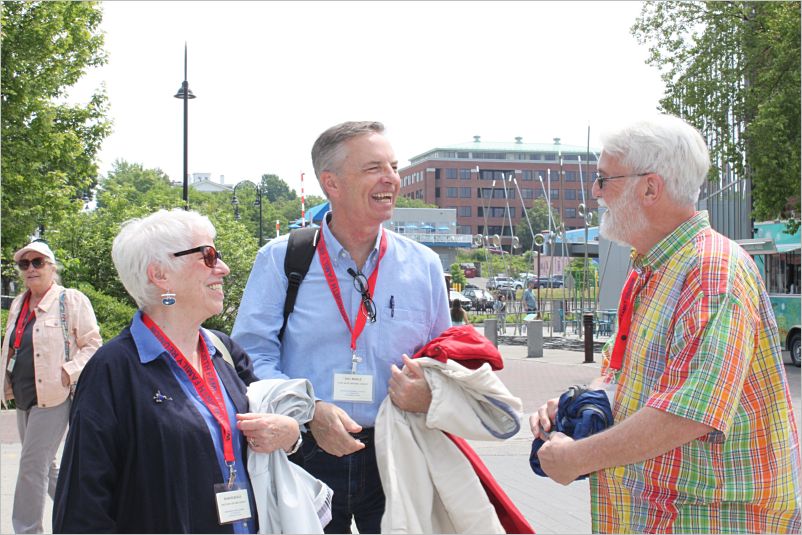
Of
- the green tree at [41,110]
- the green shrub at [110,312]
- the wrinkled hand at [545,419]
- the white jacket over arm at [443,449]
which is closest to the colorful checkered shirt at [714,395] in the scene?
the wrinkled hand at [545,419]

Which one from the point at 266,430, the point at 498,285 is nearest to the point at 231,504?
the point at 266,430

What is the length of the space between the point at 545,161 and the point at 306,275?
14695 centimetres

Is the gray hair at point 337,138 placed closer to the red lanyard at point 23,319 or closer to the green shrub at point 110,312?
the red lanyard at point 23,319

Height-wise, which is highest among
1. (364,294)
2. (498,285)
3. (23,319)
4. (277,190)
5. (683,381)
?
(277,190)

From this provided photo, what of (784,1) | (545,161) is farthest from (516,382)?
(545,161)

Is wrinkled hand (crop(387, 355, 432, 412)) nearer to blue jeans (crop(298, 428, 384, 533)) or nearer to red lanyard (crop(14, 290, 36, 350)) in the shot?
blue jeans (crop(298, 428, 384, 533))

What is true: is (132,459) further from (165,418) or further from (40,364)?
(40,364)

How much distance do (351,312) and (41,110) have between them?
1772 cm

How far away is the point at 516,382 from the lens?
16562 mm

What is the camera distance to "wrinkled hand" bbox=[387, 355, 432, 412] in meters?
3.05

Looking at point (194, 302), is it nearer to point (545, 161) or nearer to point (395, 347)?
point (395, 347)

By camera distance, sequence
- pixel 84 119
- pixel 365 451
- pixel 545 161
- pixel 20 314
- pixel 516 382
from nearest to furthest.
Answer: pixel 365 451, pixel 20 314, pixel 516 382, pixel 84 119, pixel 545 161

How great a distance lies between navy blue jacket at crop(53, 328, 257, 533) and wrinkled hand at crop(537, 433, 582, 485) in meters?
1.02

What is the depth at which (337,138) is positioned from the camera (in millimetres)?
3445
